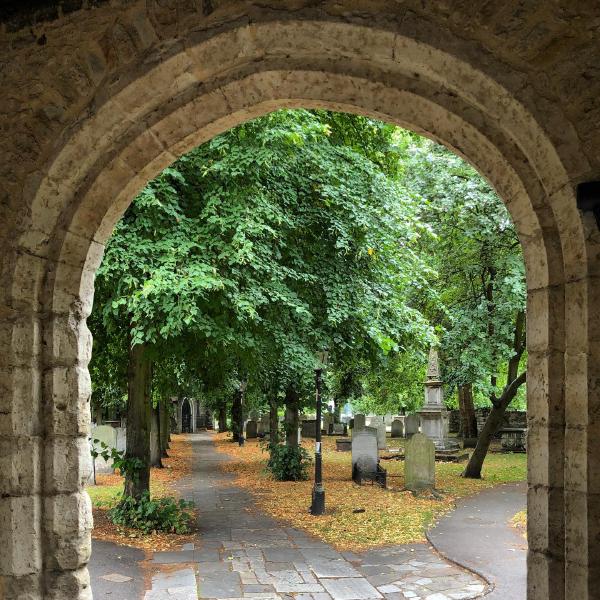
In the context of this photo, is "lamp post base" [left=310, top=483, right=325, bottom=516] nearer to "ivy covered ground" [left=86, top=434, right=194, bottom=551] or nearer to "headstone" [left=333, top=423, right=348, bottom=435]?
"ivy covered ground" [left=86, top=434, right=194, bottom=551]

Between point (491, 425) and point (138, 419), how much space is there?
7.62 m

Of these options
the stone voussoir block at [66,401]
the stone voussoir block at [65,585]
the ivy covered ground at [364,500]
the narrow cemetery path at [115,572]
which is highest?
the stone voussoir block at [66,401]

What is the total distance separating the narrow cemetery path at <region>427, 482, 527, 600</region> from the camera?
6.62 m

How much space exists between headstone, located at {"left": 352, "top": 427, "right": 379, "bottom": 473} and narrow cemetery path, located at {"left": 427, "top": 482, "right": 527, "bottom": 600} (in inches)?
86.6

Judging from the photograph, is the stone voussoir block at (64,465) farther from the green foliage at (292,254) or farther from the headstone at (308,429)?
the headstone at (308,429)

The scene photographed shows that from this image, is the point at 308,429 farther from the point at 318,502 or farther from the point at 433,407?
the point at 318,502

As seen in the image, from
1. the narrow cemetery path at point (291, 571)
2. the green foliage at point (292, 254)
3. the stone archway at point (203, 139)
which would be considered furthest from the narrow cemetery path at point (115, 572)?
the stone archway at point (203, 139)

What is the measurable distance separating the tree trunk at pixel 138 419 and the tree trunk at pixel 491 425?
7.19 metres

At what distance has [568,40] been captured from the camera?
279 centimetres

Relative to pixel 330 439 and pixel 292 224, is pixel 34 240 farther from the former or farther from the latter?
pixel 330 439

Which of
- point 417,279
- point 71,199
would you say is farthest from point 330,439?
point 71,199

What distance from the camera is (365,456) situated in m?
13.0

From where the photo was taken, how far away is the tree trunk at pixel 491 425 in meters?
13.1

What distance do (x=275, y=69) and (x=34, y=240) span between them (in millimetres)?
1614
